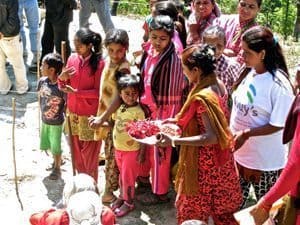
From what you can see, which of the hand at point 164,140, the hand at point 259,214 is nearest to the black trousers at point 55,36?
the hand at point 164,140

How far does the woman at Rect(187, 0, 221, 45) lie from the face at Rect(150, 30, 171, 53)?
1.78 feet

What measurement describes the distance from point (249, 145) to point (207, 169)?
34 centimetres

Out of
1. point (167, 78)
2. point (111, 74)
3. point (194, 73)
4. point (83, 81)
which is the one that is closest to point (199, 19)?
point (167, 78)

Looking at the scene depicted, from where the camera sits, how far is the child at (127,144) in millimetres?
4184

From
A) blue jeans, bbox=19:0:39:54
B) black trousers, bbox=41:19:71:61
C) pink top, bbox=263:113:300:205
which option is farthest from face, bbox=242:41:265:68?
blue jeans, bbox=19:0:39:54

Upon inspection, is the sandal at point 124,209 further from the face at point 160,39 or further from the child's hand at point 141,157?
the face at point 160,39

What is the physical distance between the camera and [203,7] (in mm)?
4578

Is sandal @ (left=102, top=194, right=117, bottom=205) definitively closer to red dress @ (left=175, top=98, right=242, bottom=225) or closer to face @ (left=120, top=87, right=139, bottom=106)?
face @ (left=120, top=87, right=139, bottom=106)

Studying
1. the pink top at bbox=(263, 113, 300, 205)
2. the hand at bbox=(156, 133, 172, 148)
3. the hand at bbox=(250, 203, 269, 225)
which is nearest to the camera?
the pink top at bbox=(263, 113, 300, 205)

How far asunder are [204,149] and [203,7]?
153cm

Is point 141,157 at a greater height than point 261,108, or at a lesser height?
lesser

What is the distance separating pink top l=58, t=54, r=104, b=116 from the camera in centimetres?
445

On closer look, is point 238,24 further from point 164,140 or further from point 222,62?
point 164,140

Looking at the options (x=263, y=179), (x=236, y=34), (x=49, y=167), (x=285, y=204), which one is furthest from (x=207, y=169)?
(x=49, y=167)
